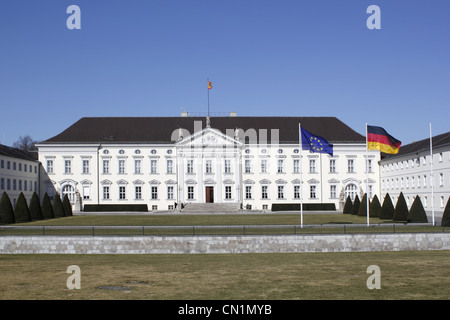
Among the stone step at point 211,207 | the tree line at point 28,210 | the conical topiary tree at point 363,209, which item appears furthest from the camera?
the stone step at point 211,207

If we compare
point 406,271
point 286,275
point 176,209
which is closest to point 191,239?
point 286,275

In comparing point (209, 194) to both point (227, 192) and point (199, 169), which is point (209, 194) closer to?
point (227, 192)

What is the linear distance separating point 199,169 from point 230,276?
153ft

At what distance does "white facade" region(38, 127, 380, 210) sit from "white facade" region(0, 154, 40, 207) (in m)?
1.95

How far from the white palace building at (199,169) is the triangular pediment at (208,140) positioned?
125 millimetres

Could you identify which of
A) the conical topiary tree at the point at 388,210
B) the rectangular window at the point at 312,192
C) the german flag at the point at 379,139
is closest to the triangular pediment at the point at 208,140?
the rectangular window at the point at 312,192

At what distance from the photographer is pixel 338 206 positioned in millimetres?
64625

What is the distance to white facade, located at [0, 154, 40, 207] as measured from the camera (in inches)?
2215

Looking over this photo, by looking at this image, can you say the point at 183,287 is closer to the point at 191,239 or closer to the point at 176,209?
the point at 191,239

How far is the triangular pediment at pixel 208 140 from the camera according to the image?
212 ft

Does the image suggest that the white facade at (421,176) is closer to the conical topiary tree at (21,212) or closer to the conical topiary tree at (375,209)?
the conical topiary tree at (375,209)

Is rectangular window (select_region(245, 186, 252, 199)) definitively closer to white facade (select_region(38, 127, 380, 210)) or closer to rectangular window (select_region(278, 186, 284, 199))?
white facade (select_region(38, 127, 380, 210))

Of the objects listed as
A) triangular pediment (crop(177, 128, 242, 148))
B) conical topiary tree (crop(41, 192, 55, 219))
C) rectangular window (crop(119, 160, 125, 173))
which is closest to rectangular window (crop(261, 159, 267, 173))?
triangular pediment (crop(177, 128, 242, 148))
